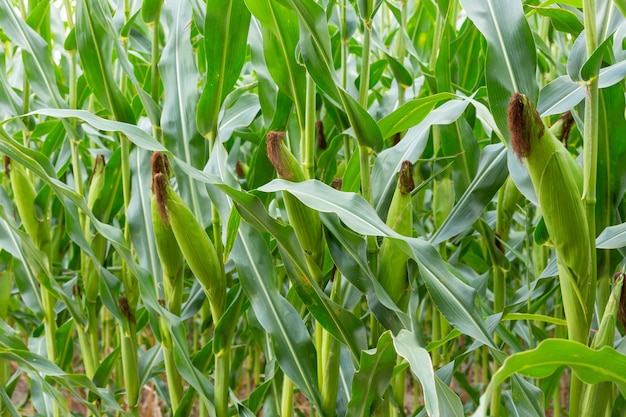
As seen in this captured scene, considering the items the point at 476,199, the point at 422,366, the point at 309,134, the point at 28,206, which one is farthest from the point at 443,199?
the point at 28,206

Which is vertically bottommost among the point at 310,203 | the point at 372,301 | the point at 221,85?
the point at 372,301

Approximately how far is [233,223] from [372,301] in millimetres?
215

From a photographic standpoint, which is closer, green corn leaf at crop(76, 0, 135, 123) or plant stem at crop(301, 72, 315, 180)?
plant stem at crop(301, 72, 315, 180)

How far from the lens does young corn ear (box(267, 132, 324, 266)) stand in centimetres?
84

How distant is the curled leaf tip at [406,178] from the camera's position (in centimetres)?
82

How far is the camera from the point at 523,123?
0.69 m

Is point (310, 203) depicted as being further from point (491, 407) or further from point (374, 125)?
point (491, 407)

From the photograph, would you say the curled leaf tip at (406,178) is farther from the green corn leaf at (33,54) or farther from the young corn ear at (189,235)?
the green corn leaf at (33,54)

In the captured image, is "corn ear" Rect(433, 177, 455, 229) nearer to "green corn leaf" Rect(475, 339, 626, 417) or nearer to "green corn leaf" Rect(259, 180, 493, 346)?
"green corn leaf" Rect(259, 180, 493, 346)

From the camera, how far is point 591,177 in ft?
2.47

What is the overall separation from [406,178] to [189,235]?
0.31 metres

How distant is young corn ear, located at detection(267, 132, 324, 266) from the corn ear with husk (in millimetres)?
278

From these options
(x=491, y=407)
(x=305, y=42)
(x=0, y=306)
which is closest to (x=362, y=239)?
(x=305, y=42)

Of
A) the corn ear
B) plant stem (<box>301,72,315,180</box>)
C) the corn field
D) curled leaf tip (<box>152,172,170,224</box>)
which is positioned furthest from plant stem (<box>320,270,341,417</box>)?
the corn ear
